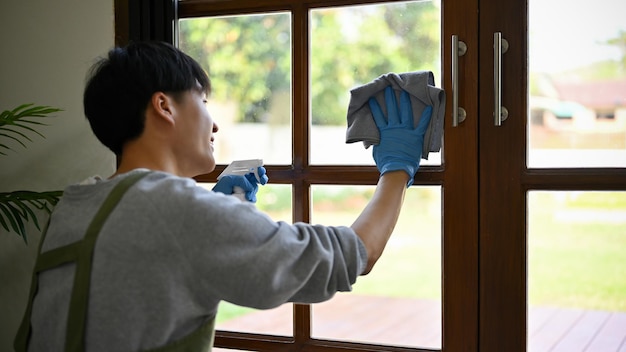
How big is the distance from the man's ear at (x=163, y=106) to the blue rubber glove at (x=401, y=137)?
0.42 metres

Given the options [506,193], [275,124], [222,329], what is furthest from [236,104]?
[506,193]

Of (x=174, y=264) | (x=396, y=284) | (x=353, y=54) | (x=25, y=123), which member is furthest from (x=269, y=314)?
(x=174, y=264)

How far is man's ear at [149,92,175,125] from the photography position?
131cm

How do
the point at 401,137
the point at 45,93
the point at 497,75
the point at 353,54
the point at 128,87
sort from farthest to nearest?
the point at 45,93 < the point at 353,54 < the point at 497,75 < the point at 401,137 < the point at 128,87

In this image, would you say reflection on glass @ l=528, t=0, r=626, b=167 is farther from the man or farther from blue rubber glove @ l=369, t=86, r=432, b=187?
the man

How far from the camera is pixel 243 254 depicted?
3.65 feet

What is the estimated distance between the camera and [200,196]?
113 cm

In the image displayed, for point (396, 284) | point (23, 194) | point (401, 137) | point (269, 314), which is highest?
point (401, 137)

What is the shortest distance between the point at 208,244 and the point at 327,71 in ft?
2.80

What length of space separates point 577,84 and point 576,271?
411mm

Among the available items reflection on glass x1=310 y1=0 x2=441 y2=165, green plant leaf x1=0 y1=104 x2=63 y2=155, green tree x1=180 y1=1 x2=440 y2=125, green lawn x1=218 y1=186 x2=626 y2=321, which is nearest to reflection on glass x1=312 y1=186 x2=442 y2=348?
green lawn x1=218 y1=186 x2=626 y2=321

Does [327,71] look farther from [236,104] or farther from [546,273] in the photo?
[546,273]

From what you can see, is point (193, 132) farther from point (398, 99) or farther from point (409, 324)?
point (409, 324)

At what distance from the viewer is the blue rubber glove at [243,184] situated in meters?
1.66
